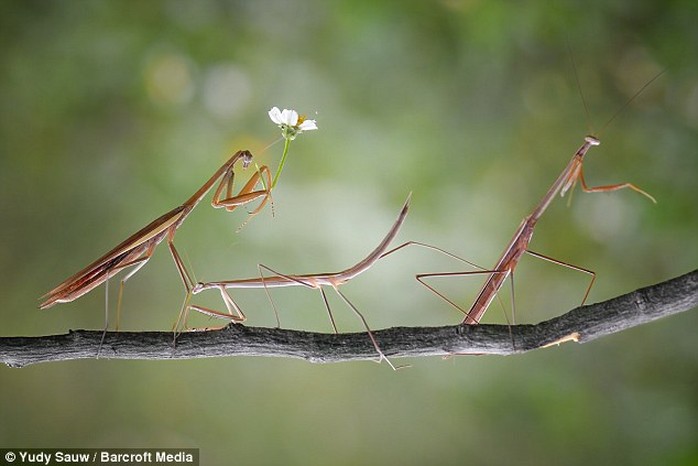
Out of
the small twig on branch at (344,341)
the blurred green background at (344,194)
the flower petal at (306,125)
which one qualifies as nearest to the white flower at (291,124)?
the flower petal at (306,125)

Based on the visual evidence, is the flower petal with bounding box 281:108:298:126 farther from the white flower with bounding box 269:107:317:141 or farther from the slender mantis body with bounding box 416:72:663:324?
the slender mantis body with bounding box 416:72:663:324

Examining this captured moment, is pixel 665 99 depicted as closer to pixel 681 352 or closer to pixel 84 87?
pixel 681 352

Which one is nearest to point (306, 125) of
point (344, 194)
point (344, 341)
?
point (344, 341)

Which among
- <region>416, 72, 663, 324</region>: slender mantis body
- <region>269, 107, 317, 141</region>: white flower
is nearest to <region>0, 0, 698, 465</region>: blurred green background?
<region>416, 72, 663, 324</region>: slender mantis body

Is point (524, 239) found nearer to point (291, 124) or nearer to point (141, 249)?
point (291, 124)

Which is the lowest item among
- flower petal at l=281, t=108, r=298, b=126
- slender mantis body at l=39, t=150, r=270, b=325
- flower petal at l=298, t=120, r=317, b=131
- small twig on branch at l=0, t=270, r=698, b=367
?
small twig on branch at l=0, t=270, r=698, b=367

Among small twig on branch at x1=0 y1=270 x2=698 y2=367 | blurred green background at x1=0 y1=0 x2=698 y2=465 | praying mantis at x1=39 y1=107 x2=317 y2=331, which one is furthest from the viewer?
blurred green background at x1=0 y1=0 x2=698 y2=465

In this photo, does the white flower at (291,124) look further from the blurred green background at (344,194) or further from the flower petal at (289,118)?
the blurred green background at (344,194)
